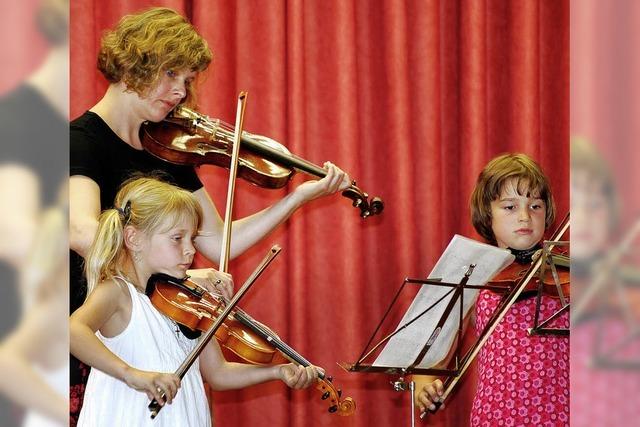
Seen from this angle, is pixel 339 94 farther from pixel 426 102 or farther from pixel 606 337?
pixel 606 337

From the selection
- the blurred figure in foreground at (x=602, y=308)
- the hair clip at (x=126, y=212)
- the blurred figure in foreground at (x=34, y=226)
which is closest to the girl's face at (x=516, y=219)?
the hair clip at (x=126, y=212)

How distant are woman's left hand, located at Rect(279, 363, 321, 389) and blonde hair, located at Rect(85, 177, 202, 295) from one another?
381 mm

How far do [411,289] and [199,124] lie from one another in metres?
1.24

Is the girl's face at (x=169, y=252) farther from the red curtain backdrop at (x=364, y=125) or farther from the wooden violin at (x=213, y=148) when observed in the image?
the red curtain backdrop at (x=364, y=125)

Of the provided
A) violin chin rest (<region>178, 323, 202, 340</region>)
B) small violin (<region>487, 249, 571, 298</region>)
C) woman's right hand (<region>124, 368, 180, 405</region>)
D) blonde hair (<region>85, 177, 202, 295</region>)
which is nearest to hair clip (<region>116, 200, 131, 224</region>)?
blonde hair (<region>85, 177, 202, 295</region>)

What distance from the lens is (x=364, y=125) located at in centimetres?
311

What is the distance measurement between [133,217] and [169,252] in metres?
0.12

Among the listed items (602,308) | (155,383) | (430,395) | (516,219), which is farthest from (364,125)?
(602,308)

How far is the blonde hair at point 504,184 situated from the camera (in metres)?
2.41

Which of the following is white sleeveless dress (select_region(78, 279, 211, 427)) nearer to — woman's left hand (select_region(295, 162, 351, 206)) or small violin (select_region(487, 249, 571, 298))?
woman's left hand (select_region(295, 162, 351, 206))

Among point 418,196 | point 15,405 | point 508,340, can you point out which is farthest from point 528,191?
point 15,405

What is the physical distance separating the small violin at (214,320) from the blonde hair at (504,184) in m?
0.80

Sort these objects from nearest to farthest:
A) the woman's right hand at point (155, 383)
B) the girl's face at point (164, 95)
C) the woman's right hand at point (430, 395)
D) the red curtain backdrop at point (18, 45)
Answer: the red curtain backdrop at point (18, 45) < the woman's right hand at point (155, 383) < the girl's face at point (164, 95) < the woman's right hand at point (430, 395)

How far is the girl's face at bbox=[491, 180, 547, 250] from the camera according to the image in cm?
236
